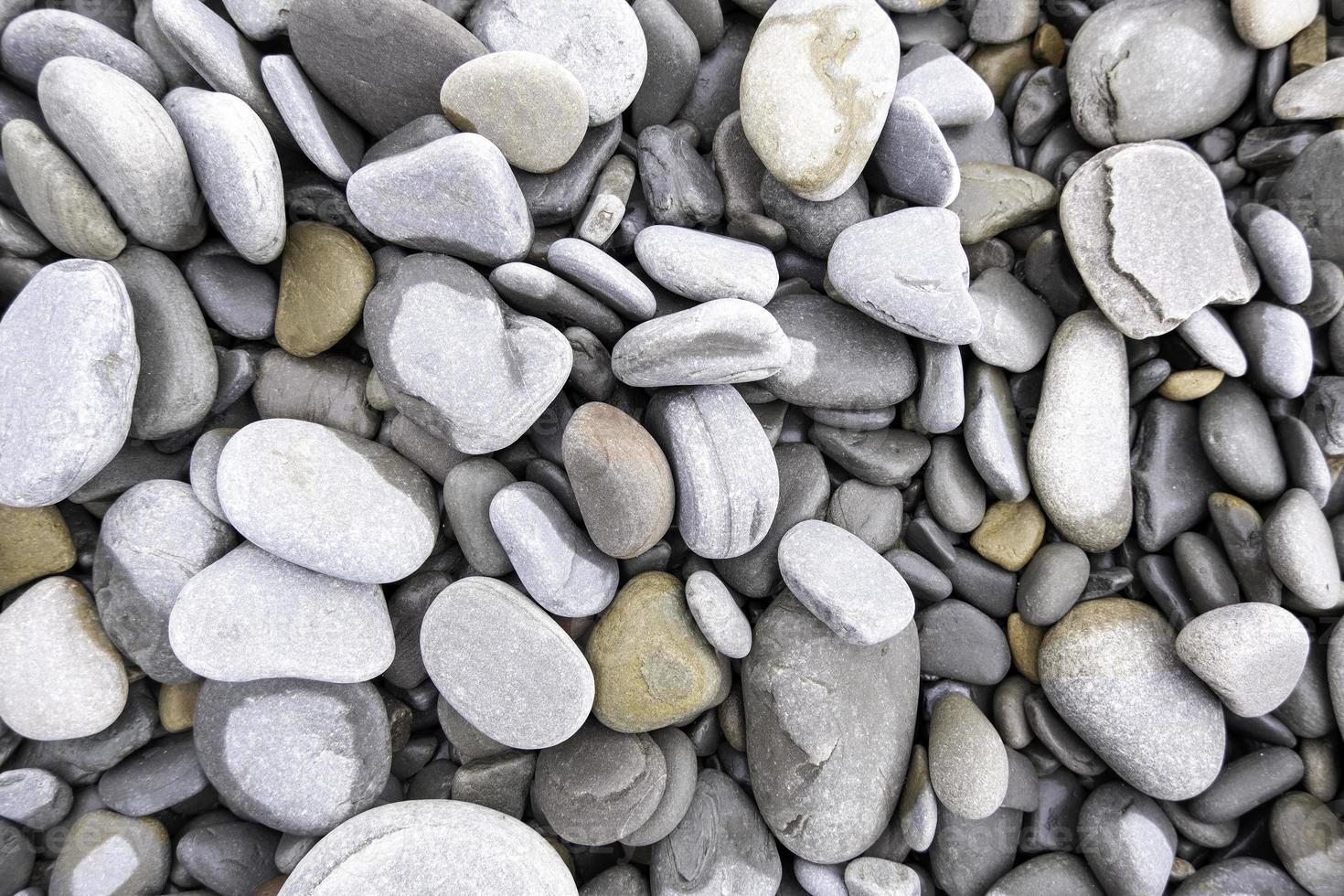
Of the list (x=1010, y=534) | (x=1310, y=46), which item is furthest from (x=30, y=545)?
(x=1310, y=46)

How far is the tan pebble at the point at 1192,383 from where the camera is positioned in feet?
4.56

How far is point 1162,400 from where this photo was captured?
1453 millimetres

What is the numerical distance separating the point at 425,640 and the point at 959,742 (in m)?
1.00

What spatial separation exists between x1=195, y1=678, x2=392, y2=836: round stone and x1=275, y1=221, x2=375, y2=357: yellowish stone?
0.63 meters

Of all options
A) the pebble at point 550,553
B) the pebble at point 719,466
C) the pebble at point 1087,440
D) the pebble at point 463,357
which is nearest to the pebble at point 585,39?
the pebble at point 463,357

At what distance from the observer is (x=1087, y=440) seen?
1.39 meters

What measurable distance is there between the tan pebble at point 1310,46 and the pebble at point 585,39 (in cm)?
131

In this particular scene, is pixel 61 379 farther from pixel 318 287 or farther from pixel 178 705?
pixel 178 705

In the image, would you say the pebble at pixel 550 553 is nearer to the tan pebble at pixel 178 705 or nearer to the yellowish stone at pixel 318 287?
the yellowish stone at pixel 318 287

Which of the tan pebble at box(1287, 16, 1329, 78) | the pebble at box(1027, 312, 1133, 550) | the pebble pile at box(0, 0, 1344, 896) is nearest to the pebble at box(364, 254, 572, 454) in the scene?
the pebble pile at box(0, 0, 1344, 896)

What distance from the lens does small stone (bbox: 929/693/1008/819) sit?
129 cm

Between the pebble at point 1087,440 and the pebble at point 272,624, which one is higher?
the pebble at point 1087,440

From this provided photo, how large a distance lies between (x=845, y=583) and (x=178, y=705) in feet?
4.16

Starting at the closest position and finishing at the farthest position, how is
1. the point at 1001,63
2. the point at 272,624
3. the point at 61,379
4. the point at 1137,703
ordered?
the point at 61,379 < the point at 272,624 < the point at 1137,703 < the point at 1001,63
